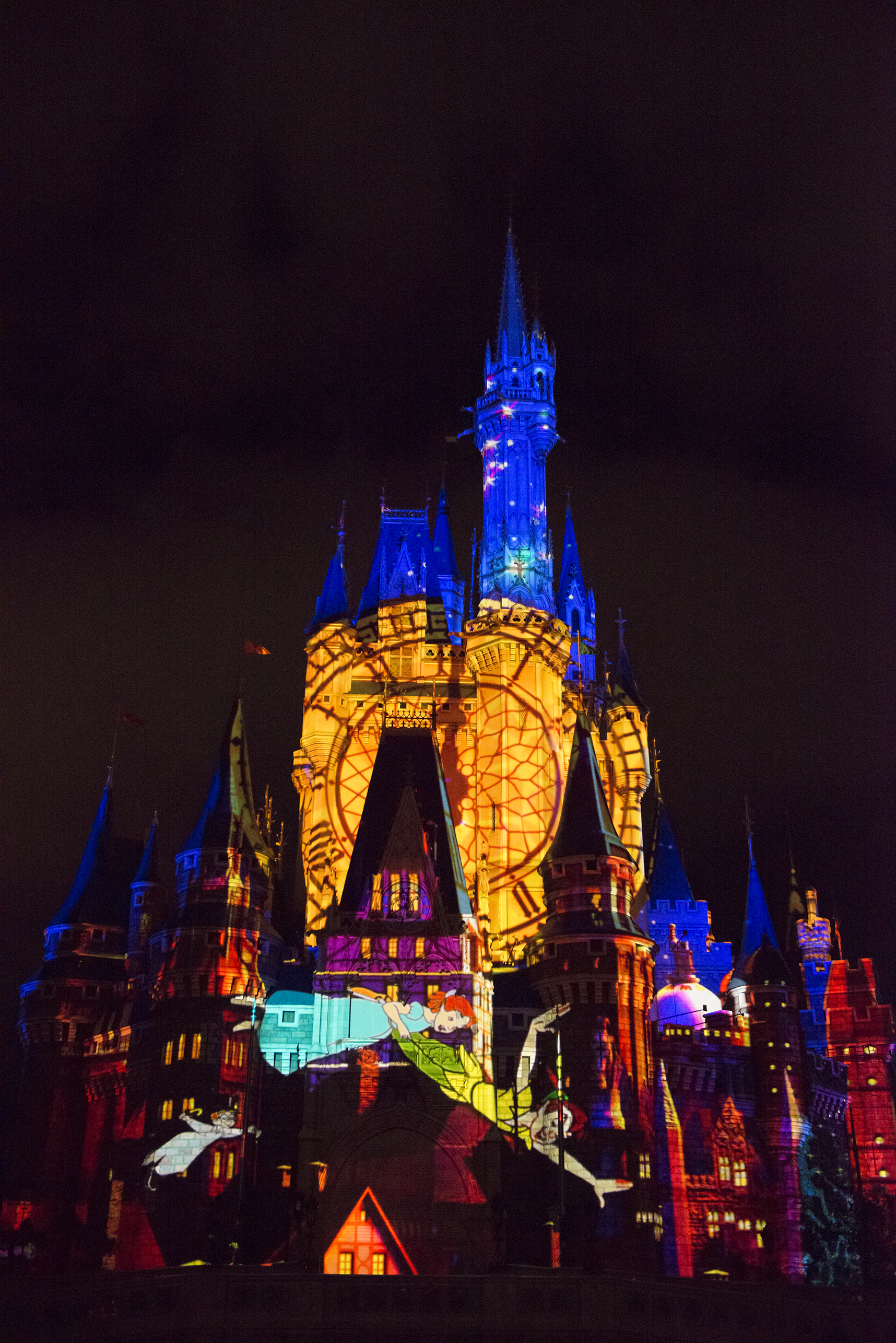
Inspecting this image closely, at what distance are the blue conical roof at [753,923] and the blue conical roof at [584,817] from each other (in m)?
10.1

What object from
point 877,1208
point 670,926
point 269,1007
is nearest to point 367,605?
point 670,926

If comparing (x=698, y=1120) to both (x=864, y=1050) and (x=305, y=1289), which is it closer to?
(x=864, y=1050)

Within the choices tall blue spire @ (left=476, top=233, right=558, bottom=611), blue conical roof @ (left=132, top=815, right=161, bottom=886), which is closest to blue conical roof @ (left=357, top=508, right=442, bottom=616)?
tall blue spire @ (left=476, top=233, right=558, bottom=611)

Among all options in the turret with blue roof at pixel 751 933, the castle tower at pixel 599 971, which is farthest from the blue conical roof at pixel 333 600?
the turret with blue roof at pixel 751 933

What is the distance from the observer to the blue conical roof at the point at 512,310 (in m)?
83.8

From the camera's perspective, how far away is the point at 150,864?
217 ft

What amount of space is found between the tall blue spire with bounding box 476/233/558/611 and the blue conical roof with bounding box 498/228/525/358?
0.25ft

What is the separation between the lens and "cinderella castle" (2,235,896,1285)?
51.1 metres

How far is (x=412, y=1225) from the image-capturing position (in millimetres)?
50031

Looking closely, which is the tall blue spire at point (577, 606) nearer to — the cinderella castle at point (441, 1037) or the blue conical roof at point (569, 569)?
the blue conical roof at point (569, 569)

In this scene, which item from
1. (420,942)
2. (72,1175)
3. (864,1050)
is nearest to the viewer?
(420,942)

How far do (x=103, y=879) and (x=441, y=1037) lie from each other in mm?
21827

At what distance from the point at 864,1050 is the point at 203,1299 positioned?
38271 mm

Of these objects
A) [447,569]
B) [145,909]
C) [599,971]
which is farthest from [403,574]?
[599,971]
